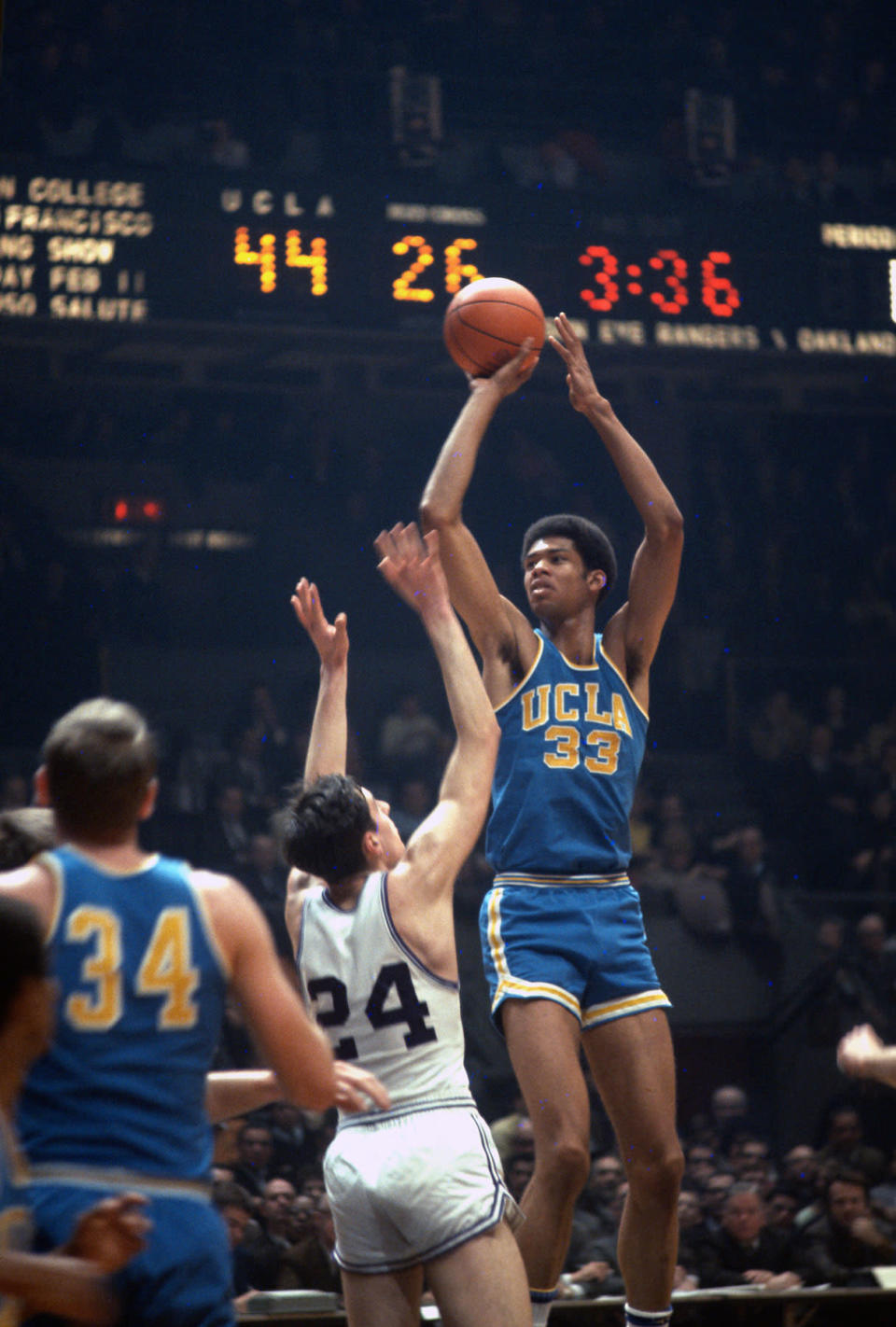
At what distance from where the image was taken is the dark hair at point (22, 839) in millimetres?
2807

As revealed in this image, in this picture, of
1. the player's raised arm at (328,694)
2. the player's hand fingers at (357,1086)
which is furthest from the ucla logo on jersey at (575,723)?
the player's hand fingers at (357,1086)

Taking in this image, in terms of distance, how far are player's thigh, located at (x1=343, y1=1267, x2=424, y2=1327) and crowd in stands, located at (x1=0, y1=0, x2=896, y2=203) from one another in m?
10.1

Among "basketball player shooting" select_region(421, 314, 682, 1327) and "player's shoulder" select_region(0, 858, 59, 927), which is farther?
"basketball player shooting" select_region(421, 314, 682, 1327)

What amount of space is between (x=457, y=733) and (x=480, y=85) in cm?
1232

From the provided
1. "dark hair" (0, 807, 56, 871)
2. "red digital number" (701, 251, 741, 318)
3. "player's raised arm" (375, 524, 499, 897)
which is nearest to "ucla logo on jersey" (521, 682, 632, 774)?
"player's raised arm" (375, 524, 499, 897)

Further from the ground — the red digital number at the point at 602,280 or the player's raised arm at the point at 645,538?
the red digital number at the point at 602,280

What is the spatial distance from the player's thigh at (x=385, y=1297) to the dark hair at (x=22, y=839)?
3.81ft

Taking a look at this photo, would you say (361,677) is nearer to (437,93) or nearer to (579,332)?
(579,332)

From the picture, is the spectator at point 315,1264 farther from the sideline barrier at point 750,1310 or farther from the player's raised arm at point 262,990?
the player's raised arm at point 262,990

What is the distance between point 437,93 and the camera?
12672 millimetres

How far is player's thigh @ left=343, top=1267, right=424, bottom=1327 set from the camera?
3127mm

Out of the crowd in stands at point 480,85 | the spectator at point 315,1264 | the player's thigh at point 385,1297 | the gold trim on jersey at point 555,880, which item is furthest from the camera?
the crowd in stands at point 480,85

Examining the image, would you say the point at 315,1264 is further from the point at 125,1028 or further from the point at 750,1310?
the point at 125,1028

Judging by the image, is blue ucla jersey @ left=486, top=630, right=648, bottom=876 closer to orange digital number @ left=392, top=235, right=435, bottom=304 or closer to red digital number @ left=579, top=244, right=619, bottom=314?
orange digital number @ left=392, top=235, right=435, bottom=304
